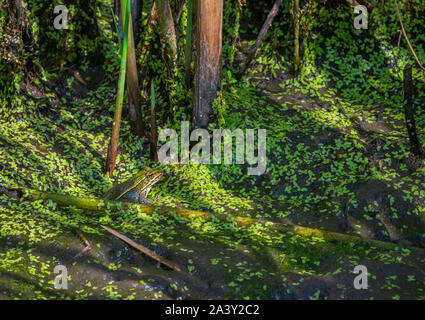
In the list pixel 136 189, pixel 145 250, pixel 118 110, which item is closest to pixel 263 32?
pixel 118 110

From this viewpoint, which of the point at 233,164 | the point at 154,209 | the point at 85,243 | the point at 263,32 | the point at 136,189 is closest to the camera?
the point at 85,243

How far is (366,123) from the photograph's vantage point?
7469mm

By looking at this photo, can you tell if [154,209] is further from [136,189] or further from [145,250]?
[145,250]

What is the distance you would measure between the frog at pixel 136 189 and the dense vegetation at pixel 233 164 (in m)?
0.25

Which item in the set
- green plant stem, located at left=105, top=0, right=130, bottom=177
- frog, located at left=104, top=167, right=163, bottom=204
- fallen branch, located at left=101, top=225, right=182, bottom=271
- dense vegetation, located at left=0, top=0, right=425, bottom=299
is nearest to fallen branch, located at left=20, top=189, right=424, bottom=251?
dense vegetation, located at left=0, top=0, right=425, bottom=299

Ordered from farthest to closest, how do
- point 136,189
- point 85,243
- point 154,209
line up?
point 136,189 < point 154,209 < point 85,243

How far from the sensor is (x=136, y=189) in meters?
6.14

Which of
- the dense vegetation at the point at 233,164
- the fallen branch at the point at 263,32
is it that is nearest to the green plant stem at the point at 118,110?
the dense vegetation at the point at 233,164

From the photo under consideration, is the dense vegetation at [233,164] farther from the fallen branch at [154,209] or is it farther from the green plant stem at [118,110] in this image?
the green plant stem at [118,110]

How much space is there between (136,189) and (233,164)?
1497mm

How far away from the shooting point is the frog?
609cm

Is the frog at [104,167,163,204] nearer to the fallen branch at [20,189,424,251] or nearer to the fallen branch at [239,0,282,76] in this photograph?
the fallen branch at [20,189,424,251]

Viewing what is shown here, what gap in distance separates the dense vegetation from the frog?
9.8 inches
